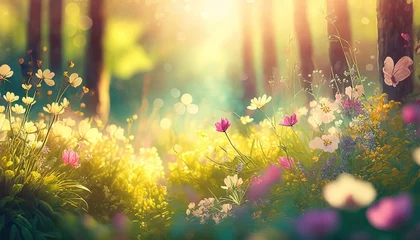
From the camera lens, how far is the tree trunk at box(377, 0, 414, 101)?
4.94 m

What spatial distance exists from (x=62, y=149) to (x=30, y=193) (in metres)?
0.76

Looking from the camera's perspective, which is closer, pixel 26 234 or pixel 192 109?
pixel 26 234

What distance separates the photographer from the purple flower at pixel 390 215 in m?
2.57

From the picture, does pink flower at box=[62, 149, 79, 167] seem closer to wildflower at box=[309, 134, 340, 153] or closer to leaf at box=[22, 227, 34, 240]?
leaf at box=[22, 227, 34, 240]

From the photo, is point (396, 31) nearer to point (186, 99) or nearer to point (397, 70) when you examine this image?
point (397, 70)

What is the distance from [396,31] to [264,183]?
2212 millimetres

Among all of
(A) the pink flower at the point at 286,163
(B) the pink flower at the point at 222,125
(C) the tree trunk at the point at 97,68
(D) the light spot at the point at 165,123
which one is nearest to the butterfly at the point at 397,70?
(A) the pink flower at the point at 286,163

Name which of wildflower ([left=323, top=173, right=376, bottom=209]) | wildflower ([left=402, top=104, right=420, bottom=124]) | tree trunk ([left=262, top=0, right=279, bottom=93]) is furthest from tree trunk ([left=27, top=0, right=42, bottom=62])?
wildflower ([left=323, top=173, right=376, bottom=209])

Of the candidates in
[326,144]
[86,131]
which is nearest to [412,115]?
[326,144]

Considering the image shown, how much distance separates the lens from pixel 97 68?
711cm

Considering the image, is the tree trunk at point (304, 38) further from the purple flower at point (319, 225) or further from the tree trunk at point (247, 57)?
the purple flower at point (319, 225)

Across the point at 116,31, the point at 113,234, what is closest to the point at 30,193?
the point at 113,234

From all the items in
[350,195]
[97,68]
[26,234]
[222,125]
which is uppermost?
[97,68]

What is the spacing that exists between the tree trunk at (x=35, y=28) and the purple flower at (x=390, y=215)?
5.98 m
